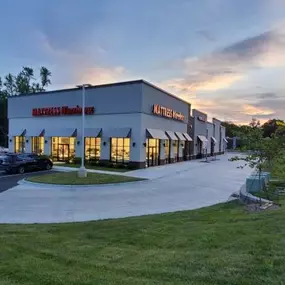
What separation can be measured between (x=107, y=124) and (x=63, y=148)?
261 inches

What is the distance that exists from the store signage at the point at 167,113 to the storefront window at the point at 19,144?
16862mm

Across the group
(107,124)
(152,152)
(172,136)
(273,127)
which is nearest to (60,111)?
(107,124)

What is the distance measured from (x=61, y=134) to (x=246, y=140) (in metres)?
25.7

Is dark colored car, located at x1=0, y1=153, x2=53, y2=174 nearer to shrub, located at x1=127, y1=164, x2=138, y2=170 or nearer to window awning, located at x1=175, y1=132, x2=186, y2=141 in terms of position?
shrub, located at x1=127, y1=164, x2=138, y2=170

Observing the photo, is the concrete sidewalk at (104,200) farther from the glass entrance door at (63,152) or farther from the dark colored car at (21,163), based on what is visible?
the glass entrance door at (63,152)

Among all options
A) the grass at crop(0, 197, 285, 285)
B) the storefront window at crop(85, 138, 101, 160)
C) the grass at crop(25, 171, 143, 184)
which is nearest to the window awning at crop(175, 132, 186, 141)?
the storefront window at crop(85, 138, 101, 160)

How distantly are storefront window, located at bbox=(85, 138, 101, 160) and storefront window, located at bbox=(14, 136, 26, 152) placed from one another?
393 inches

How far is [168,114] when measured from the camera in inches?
1442

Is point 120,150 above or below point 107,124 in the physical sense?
below

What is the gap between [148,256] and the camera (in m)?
5.14

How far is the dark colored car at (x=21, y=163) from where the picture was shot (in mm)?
24281

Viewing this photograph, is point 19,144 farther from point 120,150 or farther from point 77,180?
point 77,180

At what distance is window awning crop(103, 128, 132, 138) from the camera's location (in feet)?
99.6

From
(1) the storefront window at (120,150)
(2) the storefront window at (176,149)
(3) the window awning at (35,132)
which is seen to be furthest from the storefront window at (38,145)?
(2) the storefront window at (176,149)
